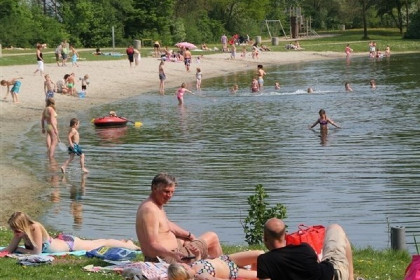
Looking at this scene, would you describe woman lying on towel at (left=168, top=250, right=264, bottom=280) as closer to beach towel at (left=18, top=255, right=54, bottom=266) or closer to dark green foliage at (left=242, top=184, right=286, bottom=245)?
beach towel at (left=18, top=255, right=54, bottom=266)

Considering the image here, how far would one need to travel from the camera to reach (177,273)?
27.3 ft

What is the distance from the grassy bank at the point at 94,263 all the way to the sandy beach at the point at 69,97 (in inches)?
204

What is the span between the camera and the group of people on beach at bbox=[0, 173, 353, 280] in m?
7.91

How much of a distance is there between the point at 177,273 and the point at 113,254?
243 cm

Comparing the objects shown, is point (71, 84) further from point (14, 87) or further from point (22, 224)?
point (22, 224)

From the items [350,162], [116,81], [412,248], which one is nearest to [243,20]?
[116,81]

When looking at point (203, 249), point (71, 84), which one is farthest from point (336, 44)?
point (203, 249)

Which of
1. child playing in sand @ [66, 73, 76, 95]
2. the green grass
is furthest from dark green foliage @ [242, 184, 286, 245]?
the green grass

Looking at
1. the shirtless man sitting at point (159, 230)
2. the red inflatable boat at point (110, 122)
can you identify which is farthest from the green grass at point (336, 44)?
the shirtless man sitting at point (159, 230)

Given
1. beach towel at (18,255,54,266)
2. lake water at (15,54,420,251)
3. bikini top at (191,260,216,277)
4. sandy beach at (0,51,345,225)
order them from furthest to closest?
sandy beach at (0,51,345,225)
lake water at (15,54,420,251)
beach towel at (18,255,54,266)
bikini top at (191,260,216,277)

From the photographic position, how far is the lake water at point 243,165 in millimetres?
15570

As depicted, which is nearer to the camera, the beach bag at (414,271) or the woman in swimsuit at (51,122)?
the beach bag at (414,271)

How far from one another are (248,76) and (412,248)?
143 feet

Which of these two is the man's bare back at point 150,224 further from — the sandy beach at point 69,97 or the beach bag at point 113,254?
the sandy beach at point 69,97
